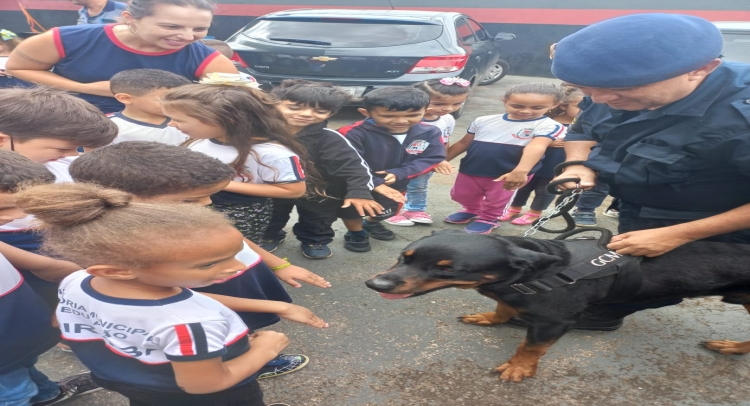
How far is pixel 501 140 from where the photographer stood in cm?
379

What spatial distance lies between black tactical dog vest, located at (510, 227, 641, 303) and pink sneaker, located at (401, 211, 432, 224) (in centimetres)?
199

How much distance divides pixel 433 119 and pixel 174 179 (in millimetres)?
2531

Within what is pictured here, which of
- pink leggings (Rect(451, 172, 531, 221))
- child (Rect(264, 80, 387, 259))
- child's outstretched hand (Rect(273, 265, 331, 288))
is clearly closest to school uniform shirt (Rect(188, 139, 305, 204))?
child (Rect(264, 80, 387, 259))

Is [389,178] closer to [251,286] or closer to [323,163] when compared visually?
[323,163]

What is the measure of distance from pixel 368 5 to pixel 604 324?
37.7 feet

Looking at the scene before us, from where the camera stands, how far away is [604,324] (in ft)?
8.80

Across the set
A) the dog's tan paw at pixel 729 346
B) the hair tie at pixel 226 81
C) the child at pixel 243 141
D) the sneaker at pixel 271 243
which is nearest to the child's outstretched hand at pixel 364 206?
the child at pixel 243 141

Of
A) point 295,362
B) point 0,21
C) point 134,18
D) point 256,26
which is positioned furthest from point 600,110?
point 0,21

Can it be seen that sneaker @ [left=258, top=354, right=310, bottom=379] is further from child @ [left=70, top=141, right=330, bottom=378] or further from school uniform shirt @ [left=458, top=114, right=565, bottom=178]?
school uniform shirt @ [left=458, top=114, right=565, bottom=178]

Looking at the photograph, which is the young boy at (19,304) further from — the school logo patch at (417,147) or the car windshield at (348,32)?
the car windshield at (348,32)

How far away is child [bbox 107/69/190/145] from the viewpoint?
254cm

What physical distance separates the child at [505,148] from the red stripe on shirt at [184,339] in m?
2.61

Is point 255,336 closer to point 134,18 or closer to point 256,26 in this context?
point 134,18

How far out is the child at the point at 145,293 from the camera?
125cm
